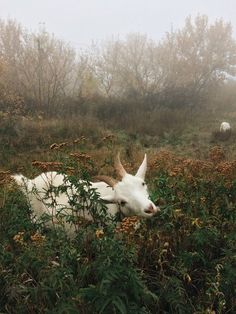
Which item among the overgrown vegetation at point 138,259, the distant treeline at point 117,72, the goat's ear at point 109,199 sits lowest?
the overgrown vegetation at point 138,259

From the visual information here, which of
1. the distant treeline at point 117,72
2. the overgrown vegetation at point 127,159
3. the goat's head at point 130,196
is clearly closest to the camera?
the overgrown vegetation at point 127,159

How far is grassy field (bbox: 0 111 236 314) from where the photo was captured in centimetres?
276

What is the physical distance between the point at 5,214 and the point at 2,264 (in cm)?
94

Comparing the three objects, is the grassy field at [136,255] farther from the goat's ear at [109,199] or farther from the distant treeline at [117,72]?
the distant treeline at [117,72]

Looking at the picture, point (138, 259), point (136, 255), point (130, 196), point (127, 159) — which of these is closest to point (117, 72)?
point (127, 159)

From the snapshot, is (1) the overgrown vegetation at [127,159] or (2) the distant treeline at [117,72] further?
(2) the distant treeline at [117,72]

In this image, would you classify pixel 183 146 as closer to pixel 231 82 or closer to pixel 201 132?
pixel 201 132

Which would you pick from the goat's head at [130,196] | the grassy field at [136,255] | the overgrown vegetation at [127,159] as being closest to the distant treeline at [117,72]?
the overgrown vegetation at [127,159]

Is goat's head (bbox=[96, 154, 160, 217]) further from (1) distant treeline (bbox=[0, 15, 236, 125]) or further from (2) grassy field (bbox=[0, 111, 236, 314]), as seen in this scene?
(1) distant treeline (bbox=[0, 15, 236, 125])

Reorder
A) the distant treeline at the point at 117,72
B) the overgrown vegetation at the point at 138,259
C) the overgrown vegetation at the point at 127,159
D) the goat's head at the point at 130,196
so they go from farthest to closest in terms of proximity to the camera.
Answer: the distant treeline at the point at 117,72, the goat's head at the point at 130,196, the overgrown vegetation at the point at 127,159, the overgrown vegetation at the point at 138,259

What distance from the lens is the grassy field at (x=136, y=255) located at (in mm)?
2760

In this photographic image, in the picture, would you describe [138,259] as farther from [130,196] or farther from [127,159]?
[127,159]

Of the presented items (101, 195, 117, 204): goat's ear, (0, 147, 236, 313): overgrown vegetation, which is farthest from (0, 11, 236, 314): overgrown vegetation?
(101, 195, 117, 204): goat's ear

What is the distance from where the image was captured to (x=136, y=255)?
287 cm
